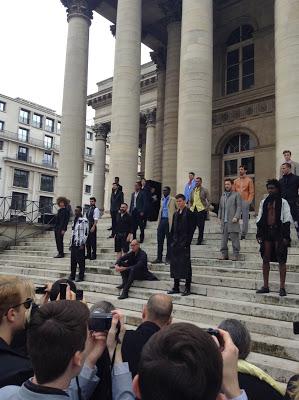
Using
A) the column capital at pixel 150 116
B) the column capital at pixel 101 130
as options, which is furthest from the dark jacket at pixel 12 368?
the column capital at pixel 101 130

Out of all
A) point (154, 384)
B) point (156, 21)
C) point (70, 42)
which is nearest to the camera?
point (154, 384)

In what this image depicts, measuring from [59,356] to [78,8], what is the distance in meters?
20.2

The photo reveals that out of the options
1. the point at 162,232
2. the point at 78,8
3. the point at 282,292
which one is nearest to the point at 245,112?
the point at 78,8

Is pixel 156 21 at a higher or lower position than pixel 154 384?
higher

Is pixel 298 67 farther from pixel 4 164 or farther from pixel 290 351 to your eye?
pixel 4 164

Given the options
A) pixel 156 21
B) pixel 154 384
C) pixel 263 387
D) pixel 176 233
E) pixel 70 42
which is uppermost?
pixel 156 21

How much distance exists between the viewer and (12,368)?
6.57ft

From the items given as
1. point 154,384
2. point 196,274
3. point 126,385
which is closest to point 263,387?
point 126,385

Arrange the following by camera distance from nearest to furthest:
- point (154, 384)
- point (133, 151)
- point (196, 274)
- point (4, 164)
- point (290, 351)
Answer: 1. point (154, 384)
2. point (290, 351)
3. point (196, 274)
4. point (133, 151)
5. point (4, 164)

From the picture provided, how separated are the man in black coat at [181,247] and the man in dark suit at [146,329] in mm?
4132

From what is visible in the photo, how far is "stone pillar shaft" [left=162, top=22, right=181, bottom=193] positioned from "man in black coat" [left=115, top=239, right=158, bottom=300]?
11.5 m

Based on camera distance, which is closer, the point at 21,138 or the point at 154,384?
the point at 154,384

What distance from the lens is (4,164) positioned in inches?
2224

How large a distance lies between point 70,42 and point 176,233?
1452 centimetres
